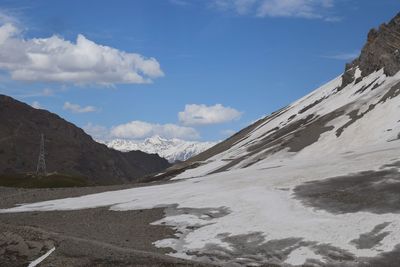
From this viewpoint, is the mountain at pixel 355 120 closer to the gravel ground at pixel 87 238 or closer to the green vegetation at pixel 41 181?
the green vegetation at pixel 41 181

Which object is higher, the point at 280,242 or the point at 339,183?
the point at 339,183

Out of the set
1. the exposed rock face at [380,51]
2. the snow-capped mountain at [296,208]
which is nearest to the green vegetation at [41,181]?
the snow-capped mountain at [296,208]

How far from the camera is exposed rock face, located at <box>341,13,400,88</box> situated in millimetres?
134637

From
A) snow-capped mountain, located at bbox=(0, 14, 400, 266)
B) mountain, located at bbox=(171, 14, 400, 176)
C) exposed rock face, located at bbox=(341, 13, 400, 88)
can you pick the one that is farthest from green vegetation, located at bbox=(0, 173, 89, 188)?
exposed rock face, located at bbox=(341, 13, 400, 88)

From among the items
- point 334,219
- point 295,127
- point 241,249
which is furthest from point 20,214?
point 295,127

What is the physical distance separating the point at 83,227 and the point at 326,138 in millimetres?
60689

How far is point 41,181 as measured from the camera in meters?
122

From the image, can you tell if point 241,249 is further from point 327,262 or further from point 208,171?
point 208,171

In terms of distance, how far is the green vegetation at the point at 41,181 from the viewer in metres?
116

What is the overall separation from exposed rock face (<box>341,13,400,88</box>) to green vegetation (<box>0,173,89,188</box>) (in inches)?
3065

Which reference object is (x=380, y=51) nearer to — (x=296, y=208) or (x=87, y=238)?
(x=296, y=208)

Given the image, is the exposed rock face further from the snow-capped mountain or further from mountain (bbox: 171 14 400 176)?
the snow-capped mountain

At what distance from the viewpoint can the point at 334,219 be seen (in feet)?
122

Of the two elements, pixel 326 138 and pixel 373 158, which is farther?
pixel 326 138
